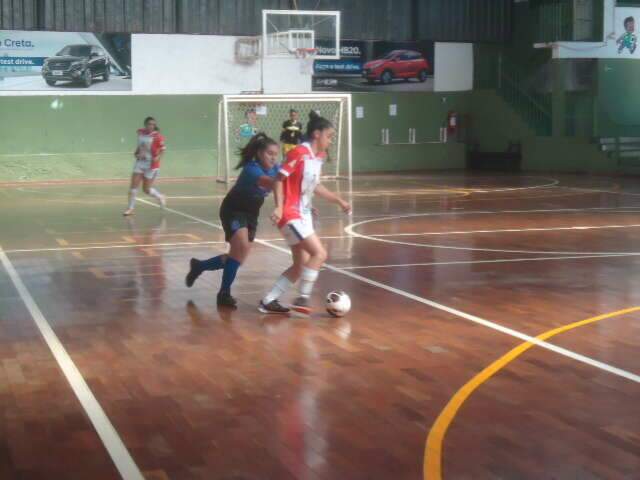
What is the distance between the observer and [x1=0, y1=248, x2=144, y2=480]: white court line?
5.51 metres

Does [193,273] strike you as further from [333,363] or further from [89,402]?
[89,402]

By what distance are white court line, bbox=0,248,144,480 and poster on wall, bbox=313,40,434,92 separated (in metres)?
24.4

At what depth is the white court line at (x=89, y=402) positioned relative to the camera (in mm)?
5512

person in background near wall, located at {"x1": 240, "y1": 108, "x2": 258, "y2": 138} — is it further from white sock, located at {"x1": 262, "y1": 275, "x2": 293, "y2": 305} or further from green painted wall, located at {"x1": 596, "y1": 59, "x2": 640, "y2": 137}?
white sock, located at {"x1": 262, "y1": 275, "x2": 293, "y2": 305}

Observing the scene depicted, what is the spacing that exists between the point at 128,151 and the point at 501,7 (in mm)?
13981

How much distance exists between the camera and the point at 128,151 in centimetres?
3206

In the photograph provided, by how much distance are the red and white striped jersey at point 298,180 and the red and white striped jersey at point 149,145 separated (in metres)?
10.2

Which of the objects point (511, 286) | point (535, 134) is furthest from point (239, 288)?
point (535, 134)

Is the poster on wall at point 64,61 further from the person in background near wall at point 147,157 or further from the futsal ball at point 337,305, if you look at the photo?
the futsal ball at point 337,305

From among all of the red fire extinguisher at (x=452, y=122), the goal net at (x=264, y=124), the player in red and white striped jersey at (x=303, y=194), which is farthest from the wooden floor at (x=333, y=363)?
the red fire extinguisher at (x=452, y=122)

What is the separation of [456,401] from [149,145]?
44.4 ft

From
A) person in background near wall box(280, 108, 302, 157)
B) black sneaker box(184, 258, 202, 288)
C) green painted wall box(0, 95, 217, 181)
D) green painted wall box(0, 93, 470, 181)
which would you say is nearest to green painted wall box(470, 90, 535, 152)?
green painted wall box(0, 93, 470, 181)

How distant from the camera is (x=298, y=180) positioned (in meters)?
9.56

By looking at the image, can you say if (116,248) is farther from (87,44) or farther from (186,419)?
(87,44)
